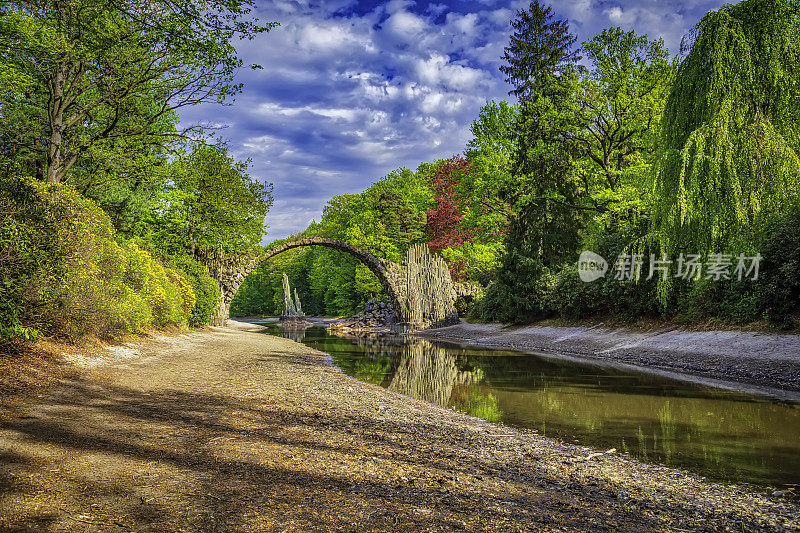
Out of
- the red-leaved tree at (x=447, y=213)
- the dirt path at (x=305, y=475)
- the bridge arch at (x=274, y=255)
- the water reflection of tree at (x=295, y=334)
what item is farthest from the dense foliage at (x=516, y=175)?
the red-leaved tree at (x=447, y=213)

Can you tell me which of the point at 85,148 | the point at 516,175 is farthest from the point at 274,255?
the point at 85,148

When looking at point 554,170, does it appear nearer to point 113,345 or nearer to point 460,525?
point 113,345

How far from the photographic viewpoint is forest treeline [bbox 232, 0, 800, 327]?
1138 cm

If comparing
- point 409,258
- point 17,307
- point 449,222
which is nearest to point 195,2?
point 17,307

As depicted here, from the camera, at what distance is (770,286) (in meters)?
11.6

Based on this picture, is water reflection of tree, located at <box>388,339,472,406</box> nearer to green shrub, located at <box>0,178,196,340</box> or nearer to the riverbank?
the riverbank

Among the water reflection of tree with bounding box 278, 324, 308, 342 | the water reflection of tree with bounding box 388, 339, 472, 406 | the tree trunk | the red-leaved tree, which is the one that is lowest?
the water reflection of tree with bounding box 278, 324, 308, 342

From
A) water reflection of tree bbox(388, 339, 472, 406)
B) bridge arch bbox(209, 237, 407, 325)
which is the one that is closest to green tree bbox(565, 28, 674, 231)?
water reflection of tree bbox(388, 339, 472, 406)

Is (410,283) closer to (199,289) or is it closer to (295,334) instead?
(295,334)

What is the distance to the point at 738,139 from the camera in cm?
1152

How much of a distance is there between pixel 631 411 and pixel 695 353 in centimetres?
613

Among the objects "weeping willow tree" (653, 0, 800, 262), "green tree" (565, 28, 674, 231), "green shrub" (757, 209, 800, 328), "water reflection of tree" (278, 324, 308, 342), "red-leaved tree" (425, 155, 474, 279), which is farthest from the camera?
"red-leaved tree" (425, 155, 474, 279)

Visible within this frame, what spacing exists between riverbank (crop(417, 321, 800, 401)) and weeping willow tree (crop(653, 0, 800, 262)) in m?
2.53

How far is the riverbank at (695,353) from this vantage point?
9.87 metres
